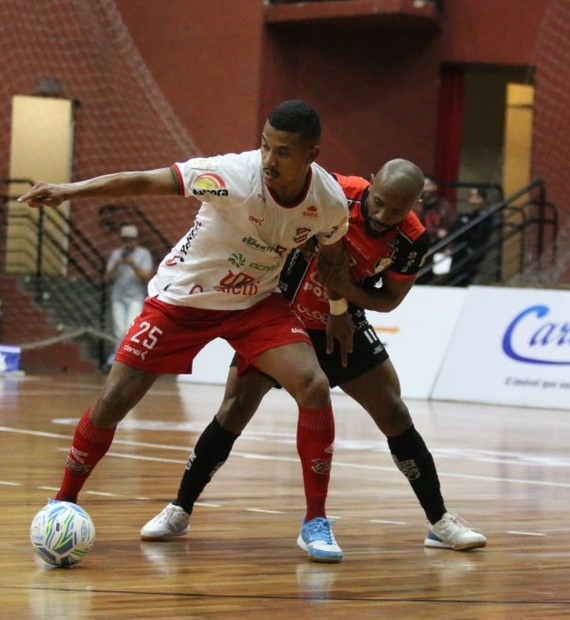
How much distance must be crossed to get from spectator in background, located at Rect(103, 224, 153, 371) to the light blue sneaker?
42.4 feet

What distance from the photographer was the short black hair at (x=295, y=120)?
520 centimetres

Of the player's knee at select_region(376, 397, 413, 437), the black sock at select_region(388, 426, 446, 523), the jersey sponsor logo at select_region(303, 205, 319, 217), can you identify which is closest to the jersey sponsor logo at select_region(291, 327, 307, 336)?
the jersey sponsor logo at select_region(303, 205, 319, 217)

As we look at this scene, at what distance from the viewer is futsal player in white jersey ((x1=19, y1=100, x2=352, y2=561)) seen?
5379mm

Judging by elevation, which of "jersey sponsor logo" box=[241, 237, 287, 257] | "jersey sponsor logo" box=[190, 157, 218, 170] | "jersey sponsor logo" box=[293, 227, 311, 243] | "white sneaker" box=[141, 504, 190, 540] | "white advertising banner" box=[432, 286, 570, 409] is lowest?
"white advertising banner" box=[432, 286, 570, 409]

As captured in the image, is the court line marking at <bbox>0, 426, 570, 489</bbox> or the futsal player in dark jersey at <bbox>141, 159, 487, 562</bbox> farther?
the court line marking at <bbox>0, 426, 570, 489</bbox>

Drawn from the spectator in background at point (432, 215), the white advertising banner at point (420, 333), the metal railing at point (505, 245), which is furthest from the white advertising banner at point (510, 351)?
the spectator in background at point (432, 215)

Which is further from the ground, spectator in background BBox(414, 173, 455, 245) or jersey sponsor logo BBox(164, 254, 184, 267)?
jersey sponsor logo BBox(164, 254, 184, 267)

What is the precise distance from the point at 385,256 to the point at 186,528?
1395mm

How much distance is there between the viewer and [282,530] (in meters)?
6.20

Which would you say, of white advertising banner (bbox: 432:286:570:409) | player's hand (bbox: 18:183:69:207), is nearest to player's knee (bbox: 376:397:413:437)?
player's hand (bbox: 18:183:69:207)

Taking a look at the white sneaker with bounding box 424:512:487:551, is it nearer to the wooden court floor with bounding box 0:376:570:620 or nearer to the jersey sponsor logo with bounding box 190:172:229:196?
the wooden court floor with bounding box 0:376:570:620

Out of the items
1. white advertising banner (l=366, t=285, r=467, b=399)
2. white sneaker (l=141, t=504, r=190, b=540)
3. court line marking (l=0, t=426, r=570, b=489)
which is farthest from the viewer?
white advertising banner (l=366, t=285, r=467, b=399)

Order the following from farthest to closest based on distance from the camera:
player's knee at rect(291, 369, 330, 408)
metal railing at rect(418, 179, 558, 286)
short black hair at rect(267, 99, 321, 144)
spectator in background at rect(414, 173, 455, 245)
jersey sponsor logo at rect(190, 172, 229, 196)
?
metal railing at rect(418, 179, 558, 286) < spectator in background at rect(414, 173, 455, 245) < player's knee at rect(291, 369, 330, 408) < jersey sponsor logo at rect(190, 172, 229, 196) < short black hair at rect(267, 99, 321, 144)

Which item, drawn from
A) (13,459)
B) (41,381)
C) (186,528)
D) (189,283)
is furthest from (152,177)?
(41,381)
